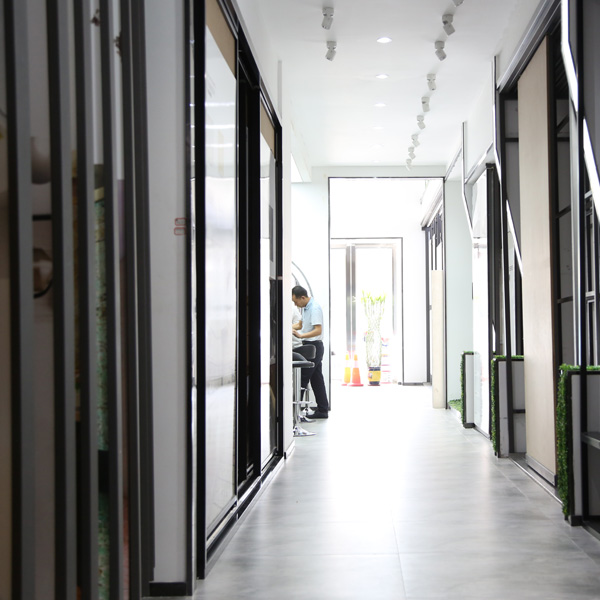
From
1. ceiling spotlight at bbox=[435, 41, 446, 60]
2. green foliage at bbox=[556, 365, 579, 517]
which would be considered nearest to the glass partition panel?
ceiling spotlight at bbox=[435, 41, 446, 60]

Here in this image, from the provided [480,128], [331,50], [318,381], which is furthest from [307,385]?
[331,50]

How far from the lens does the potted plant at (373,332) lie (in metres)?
14.3

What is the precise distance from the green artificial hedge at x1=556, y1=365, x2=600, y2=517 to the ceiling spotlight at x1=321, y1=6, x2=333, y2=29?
9.16 feet

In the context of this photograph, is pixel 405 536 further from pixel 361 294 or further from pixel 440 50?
pixel 361 294

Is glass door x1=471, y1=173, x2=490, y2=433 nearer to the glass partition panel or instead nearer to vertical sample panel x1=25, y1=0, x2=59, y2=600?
the glass partition panel

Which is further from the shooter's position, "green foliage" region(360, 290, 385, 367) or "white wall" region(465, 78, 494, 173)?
"green foliage" region(360, 290, 385, 367)

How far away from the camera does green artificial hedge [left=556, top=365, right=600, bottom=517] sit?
382 centimetres

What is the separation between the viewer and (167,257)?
2898mm

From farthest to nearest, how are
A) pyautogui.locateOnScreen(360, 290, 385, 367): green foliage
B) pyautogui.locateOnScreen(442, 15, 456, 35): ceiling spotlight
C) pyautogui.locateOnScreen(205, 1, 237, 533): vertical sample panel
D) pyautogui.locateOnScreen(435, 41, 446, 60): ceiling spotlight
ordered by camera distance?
pyautogui.locateOnScreen(360, 290, 385, 367): green foliage → pyautogui.locateOnScreen(435, 41, 446, 60): ceiling spotlight → pyautogui.locateOnScreen(442, 15, 456, 35): ceiling spotlight → pyautogui.locateOnScreen(205, 1, 237, 533): vertical sample panel

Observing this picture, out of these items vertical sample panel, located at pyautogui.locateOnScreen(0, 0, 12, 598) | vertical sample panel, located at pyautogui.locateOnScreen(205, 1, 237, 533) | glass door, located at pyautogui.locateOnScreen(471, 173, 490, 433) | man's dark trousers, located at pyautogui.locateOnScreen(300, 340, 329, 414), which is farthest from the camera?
man's dark trousers, located at pyautogui.locateOnScreen(300, 340, 329, 414)

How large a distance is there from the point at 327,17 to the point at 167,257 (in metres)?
2.94

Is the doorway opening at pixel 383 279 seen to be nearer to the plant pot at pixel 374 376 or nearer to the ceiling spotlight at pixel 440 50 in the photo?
the plant pot at pixel 374 376

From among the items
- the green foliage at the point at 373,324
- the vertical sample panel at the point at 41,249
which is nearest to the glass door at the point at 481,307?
the vertical sample panel at the point at 41,249

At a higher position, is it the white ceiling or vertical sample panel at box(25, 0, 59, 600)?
the white ceiling
